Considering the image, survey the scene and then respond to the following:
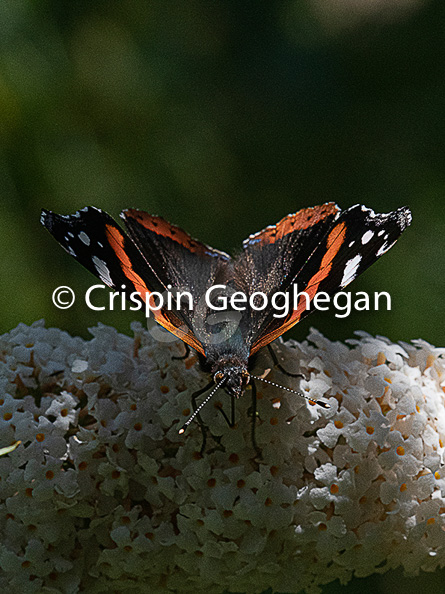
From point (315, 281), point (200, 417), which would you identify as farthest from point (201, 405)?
point (315, 281)

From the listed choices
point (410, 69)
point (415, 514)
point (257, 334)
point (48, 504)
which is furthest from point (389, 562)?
point (410, 69)

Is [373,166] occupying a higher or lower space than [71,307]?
higher

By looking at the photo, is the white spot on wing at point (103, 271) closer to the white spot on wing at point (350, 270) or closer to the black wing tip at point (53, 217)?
the black wing tip at point (53, 217)

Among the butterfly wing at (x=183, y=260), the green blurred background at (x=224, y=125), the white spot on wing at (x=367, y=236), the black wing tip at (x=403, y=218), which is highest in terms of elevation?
the green blurred background at (x=224, y=125)

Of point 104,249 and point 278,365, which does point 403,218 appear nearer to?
point 278,365

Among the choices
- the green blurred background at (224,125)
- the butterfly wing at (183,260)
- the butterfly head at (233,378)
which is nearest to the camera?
the butterfly head at (233,378)

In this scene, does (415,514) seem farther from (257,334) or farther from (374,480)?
(257,334)

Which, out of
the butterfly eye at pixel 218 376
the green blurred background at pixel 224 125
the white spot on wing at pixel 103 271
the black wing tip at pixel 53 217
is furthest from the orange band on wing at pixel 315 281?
the green blurred background at pixel 224 125

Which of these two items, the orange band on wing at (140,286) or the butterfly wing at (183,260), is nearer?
the orange band on wing at (140,286)
